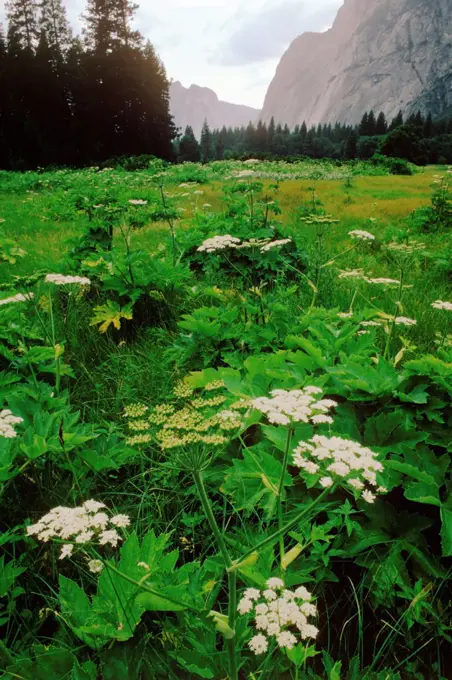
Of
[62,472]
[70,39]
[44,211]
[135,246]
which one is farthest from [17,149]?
[62,472]

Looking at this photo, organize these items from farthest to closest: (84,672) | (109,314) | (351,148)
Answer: (351,148), (109,314), (84,672)

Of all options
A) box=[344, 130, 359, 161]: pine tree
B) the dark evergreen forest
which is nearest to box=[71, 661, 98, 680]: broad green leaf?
the dark evergreen forest

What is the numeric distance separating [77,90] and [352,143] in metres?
61.1

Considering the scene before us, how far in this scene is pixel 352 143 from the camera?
282 ft

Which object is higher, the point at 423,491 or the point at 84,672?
the point at 423,491

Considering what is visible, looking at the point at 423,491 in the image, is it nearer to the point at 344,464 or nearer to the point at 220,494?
the point at 344,464

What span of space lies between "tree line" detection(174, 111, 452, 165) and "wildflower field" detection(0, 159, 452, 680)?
5406 cm

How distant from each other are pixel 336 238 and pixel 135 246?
4.05 meters

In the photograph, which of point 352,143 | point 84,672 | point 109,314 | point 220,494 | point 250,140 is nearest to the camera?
point 84,672

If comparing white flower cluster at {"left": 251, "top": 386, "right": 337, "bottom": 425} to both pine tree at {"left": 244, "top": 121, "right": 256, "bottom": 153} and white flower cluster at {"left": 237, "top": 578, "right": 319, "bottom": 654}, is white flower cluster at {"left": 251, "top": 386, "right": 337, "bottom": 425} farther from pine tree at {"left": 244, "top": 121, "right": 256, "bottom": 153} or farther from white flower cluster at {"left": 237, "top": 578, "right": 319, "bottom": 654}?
pine tree at {"left": 244, "top": 121, "right": 256, "bottom": 153}

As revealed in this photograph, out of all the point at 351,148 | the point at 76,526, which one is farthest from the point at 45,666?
the point at 351,148

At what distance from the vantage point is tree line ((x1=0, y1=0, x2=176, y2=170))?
139 ft

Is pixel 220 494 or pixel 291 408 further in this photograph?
pixel 220 494

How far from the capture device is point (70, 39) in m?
47.0
